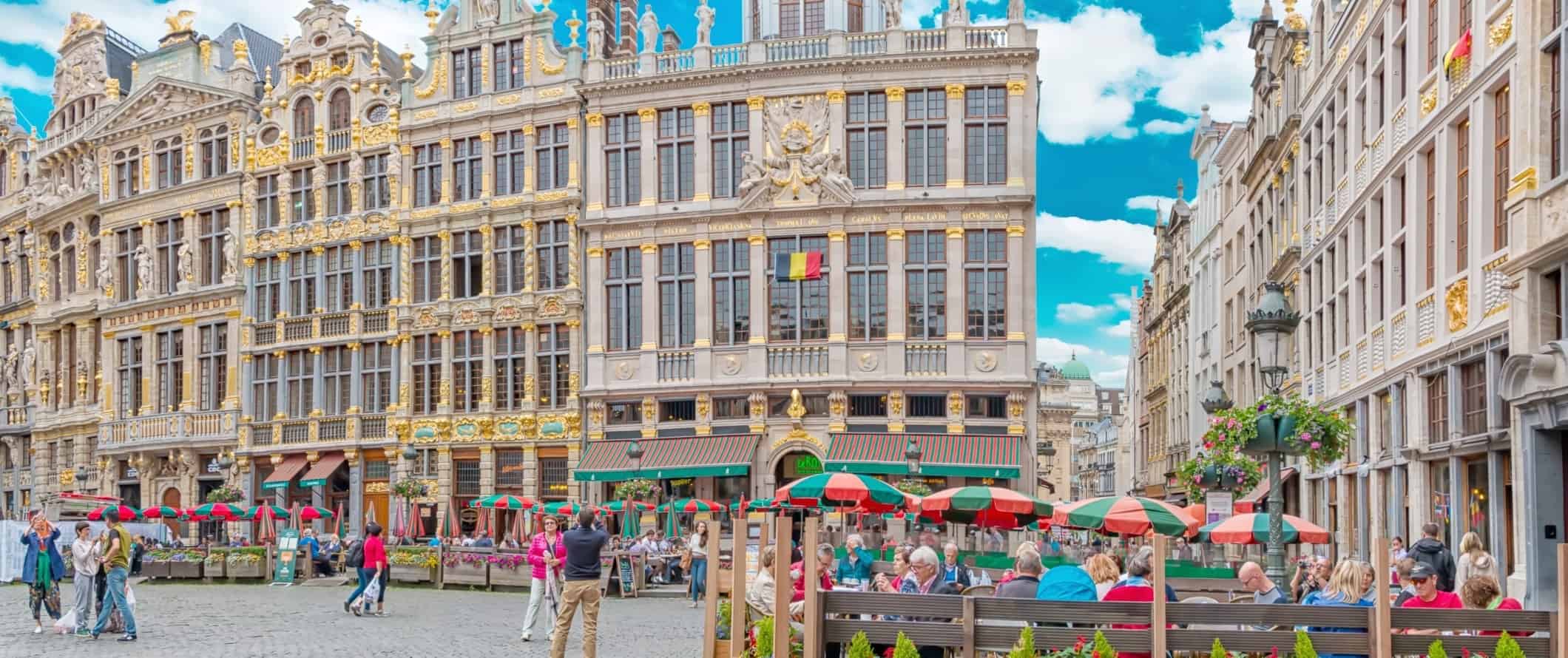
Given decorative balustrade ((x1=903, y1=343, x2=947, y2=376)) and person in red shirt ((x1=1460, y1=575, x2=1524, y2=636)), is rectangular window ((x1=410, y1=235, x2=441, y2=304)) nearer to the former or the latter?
decorative balustrade ((x1=903, y1=343, x2=947, y2=376))

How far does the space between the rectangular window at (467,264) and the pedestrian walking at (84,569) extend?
25.1 meters

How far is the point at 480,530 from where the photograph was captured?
4088cm

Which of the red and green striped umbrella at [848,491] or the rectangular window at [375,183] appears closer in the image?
the red and green striped umbrella at [848,491]

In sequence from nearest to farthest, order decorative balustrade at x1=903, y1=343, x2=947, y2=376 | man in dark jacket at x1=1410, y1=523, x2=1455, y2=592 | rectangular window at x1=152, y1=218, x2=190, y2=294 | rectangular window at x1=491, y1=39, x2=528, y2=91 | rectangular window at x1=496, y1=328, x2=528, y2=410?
man in dark jacket at x1=1410, y1=523, x2=1455, y2=592, decorative balustrade at x1=903, y1=343, x2=947, y2=376, rectangular window at x1=496, y1=328, x2=528, y2=410, rectangular window at x1=491, y1=39, x2=528, y2=91, rectangular window at x1=152, y1=218, x2=190, y2=294

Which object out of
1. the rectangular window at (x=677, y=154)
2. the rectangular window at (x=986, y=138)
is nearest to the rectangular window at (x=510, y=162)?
the rectangular window at (x=677, y=154)

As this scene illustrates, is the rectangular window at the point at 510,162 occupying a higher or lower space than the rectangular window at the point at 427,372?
higher

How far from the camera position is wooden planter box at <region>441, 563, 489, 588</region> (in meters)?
31.3

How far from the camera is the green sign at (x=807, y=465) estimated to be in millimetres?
41281

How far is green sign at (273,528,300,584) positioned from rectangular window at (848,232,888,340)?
47.2 feet

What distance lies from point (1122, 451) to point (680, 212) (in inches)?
3621

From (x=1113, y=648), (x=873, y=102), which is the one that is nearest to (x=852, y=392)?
(x=873, y=102)

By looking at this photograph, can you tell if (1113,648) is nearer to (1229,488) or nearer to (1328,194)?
(1229,488)

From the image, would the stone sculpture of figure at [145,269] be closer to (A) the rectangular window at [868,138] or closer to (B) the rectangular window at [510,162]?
(B) the rectangular window at [510,162]

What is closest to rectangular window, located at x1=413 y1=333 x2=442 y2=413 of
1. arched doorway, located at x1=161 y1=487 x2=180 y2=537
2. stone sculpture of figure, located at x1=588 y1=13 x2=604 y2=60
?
stone sculpture of figure, located at x1=588 y1=13 x2=604 y2=60
